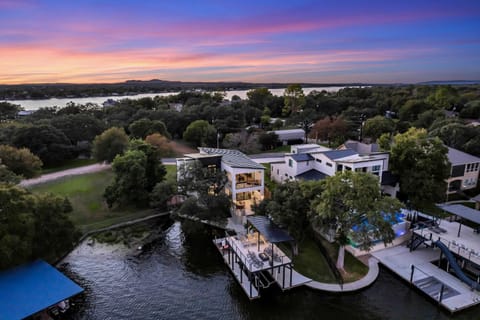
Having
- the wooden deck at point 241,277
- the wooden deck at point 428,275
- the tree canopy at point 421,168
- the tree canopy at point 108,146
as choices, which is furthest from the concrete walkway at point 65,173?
the tree canopy at point 421,168

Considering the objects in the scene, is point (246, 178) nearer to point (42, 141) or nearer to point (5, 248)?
point (5, 248)

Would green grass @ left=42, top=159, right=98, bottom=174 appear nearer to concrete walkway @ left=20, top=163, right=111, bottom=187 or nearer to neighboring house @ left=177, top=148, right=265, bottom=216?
concrete walkway @ left=20, top=163, right=111, bottom=187

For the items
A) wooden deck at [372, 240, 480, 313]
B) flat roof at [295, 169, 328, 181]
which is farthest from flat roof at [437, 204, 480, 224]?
flat roof at [295, 169, 328, 181]

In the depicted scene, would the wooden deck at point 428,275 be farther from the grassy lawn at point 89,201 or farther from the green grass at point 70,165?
the green grass at point 70,165

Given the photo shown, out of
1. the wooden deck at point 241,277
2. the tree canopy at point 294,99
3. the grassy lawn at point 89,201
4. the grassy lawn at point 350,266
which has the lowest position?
the wooden deck at point 241,277

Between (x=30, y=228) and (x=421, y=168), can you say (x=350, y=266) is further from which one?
(x=30, y=228)
